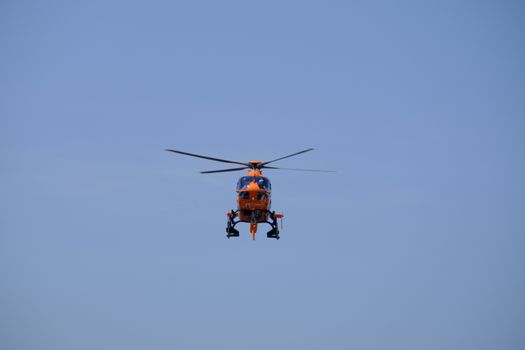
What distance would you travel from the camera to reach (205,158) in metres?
82.5

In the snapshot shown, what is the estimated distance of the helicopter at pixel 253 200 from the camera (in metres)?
80.1

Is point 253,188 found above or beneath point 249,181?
beneath

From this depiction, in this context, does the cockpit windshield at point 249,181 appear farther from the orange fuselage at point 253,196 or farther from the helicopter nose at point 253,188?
the helicopter nose at point 253,188

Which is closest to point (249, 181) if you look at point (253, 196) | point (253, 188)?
point (253, 188)

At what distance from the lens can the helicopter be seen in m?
80.1

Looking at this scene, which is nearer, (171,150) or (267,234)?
(171,150)

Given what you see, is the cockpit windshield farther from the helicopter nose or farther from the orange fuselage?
the helicopter nose

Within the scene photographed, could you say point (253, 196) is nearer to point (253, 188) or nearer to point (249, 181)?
point (253, 188)

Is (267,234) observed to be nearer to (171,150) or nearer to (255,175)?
(255,175)

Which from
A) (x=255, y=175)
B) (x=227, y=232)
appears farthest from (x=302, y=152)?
(x=227, y=232)

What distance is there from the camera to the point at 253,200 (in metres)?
80.1

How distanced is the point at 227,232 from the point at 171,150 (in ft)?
33.4

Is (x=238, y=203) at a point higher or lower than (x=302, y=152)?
lower

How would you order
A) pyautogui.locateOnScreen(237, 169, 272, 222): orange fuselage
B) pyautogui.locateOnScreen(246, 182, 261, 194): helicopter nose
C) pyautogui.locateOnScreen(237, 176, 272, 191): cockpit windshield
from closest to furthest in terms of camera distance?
pyautogui.locateOnScreen(246, 182, 261, 194): helicopter nose
pyautogui.locateOnScreen(237, 169, 272, 222): orange fuselage
pyautogui.locateOnScreen(237, 176, 272, 191): cockpit windshield
